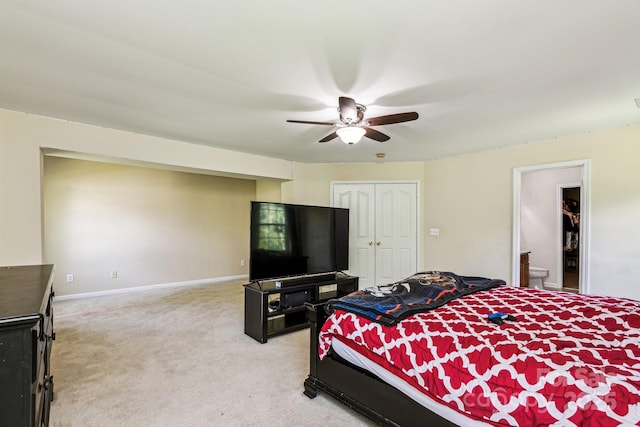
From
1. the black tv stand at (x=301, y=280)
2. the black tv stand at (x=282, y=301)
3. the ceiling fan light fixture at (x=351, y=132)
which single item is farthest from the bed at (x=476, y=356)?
the black tv stand at (x=301, y=280)

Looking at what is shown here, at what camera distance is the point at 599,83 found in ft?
7.59

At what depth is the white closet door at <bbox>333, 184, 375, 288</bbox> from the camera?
538cm

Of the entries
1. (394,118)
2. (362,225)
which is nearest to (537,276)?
(362,225)

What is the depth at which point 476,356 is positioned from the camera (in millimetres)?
Result: 1466

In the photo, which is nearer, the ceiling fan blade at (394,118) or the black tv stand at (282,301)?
the ceiling fan blade at (394,118)

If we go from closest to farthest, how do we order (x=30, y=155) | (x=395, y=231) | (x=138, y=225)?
1. (x=30, y=155)
2. (x=395, y=231)
3. (x=138, y=225)

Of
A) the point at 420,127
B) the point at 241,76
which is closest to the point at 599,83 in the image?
the point at 420,127

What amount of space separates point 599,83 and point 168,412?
12.4ft

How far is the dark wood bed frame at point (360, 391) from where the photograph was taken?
1673mm

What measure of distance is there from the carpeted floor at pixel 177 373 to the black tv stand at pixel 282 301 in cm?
14

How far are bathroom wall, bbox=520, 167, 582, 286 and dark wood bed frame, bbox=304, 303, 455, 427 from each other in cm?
502

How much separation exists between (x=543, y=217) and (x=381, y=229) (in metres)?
3.13

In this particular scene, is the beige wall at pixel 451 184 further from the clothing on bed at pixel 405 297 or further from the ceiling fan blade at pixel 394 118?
the ceiling fan blade at pixel 394 118

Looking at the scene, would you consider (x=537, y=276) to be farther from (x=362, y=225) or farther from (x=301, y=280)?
(x=301, y=280)
